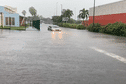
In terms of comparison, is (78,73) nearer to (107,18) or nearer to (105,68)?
(105,68)

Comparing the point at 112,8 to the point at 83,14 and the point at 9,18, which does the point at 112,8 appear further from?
the point at 83,14

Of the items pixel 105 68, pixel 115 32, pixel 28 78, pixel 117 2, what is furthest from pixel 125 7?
pixel 28 78

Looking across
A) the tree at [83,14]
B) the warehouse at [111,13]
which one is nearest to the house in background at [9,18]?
the warehouse at [111,13]

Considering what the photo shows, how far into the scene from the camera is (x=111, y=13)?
135 feet

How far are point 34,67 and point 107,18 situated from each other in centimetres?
3747

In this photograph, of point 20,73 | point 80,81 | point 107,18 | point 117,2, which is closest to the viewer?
point 80,81

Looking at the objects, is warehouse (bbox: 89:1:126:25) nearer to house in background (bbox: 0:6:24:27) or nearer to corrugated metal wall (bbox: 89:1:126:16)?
corrugated metal wall (bbox: 89:1:126:16)

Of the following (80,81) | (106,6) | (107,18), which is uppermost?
(106,6)

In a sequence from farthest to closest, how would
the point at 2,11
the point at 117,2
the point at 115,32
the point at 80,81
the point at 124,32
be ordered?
the point at 2,11 → the point at 117,2 → the point at 115,32 → the point at 124,32 → the point at 80,81

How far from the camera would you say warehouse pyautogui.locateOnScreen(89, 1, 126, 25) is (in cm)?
3662

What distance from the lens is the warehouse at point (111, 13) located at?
36625 mm

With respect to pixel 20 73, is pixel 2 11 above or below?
above

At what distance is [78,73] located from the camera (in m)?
6.41

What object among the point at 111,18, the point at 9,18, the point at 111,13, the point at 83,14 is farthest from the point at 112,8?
the point at 83,14
